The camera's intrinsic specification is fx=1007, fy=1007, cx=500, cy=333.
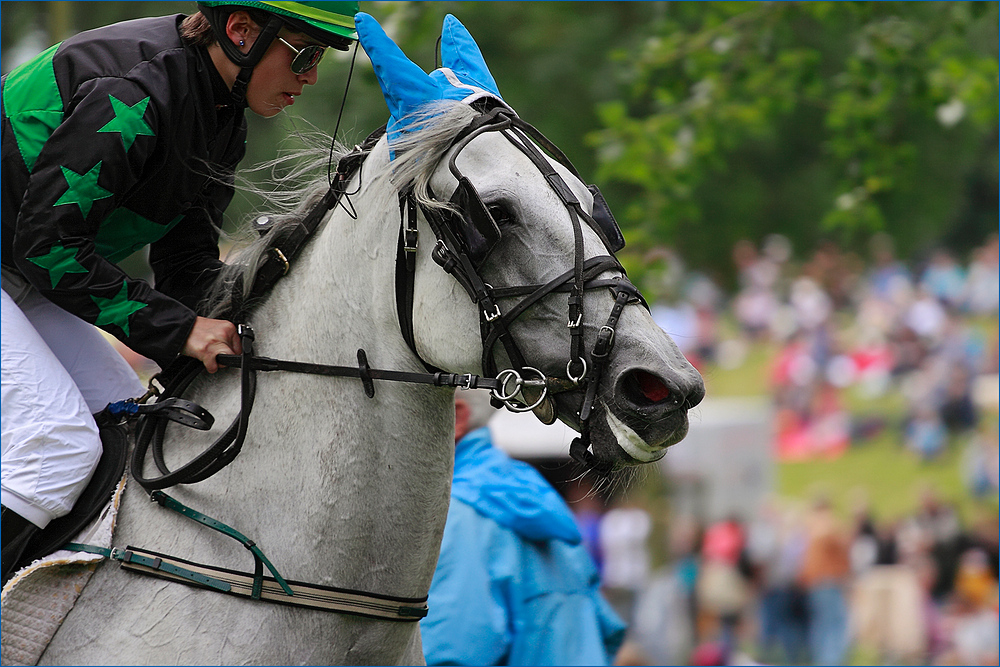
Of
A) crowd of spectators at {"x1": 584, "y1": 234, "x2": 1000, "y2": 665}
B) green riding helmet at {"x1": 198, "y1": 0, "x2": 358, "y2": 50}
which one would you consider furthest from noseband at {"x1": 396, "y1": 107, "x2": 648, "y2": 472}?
crowd of spectators at {"x1": 584, "y1": 234, "x2": 1000, "y2": 665}

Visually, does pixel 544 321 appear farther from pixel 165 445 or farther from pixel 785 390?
pixel 785 390

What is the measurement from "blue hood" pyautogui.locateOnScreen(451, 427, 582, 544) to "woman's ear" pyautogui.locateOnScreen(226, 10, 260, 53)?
187 cm

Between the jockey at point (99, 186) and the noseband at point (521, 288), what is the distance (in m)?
0.57

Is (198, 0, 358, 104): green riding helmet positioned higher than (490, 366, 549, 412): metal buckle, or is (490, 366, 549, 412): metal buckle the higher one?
(198, 0, 358, 104): green riding helmet

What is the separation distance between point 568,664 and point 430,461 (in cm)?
179

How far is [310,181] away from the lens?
2775 mm

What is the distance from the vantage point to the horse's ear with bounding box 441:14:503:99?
268 cm

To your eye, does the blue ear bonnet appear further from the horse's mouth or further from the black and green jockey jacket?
the horse's mouth

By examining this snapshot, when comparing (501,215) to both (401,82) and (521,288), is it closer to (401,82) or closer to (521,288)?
(521,288)

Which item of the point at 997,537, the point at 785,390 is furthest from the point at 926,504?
the point at 785,390

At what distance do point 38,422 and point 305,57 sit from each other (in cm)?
111

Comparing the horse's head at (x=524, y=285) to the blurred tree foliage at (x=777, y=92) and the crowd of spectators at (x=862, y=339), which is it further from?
the crowd of spectators at (x=862, y=339)

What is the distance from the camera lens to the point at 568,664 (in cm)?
389

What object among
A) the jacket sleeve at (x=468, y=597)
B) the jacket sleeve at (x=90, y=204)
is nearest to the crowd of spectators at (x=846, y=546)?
the jacket sleeve at (x=468, y=597)
